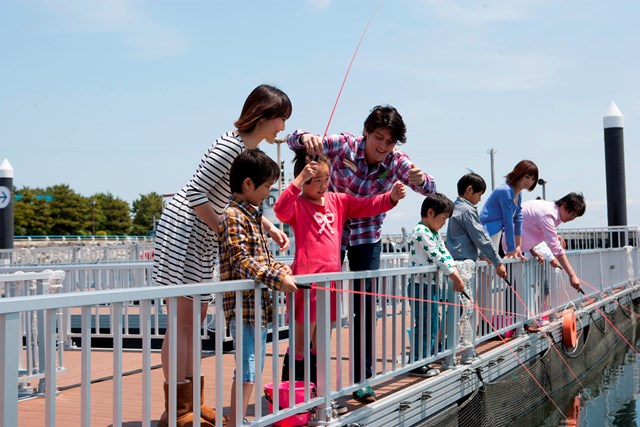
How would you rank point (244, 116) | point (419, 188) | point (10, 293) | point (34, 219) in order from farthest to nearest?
point (34, 219), point (10, 293), point (419, 188), point (244, 116)

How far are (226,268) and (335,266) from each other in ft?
2.97

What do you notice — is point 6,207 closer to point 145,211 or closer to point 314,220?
point 314,220

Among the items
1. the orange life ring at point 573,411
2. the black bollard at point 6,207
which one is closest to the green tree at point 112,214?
the black bollard at point 6,207

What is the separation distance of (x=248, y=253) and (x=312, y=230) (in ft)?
2.63

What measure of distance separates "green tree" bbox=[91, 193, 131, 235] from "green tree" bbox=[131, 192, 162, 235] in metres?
5.47

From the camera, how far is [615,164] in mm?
19547

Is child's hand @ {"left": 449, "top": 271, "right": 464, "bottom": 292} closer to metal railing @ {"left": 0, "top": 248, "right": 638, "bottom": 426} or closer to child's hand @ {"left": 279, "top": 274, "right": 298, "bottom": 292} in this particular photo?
metal railing @ {"left": 0, "top": 248, "right": 638, "bottom": 426}

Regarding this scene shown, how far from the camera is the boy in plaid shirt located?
3.36 metres

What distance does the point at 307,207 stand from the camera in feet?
13.8

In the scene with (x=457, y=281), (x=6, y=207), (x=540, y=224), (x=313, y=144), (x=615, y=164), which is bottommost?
(x=457, y=281)

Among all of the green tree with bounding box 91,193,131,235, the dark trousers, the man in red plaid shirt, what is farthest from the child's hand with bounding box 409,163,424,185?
the green tree with bounding box 91,193,131,235

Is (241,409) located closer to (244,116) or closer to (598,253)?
(244,116)

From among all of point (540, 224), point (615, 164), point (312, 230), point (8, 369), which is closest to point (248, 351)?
point (312, 230)

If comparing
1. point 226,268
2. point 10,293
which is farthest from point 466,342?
point 10,293
